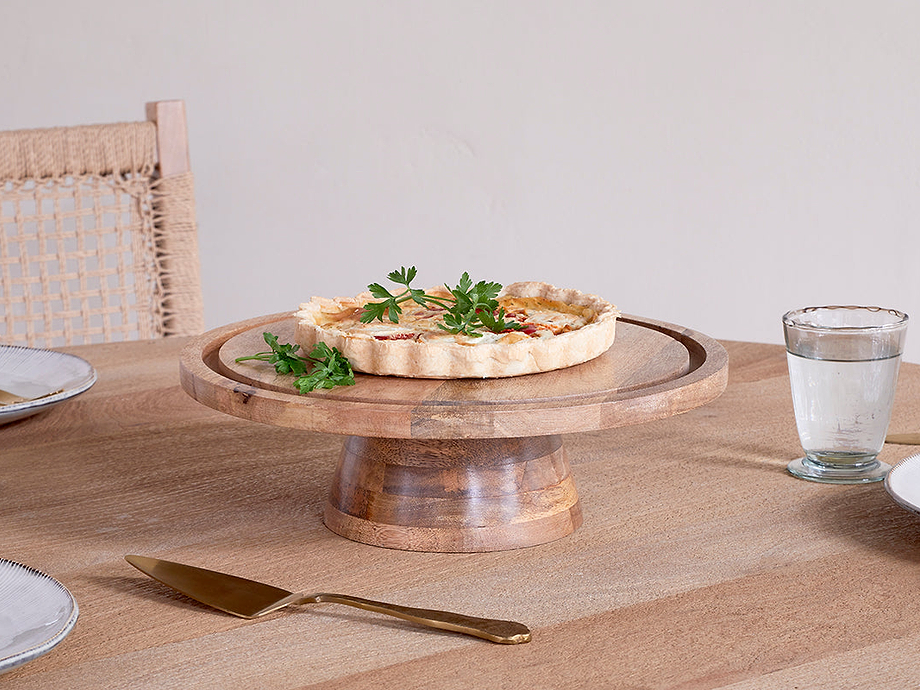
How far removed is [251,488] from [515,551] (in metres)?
0.26

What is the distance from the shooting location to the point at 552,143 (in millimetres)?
3113

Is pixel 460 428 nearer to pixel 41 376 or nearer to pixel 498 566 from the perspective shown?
pixel 498 566

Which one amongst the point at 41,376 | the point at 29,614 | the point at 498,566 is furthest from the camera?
the point at 41,376

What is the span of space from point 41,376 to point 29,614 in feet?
2.00

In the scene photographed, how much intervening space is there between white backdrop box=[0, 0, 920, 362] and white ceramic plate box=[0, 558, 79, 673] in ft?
7.69

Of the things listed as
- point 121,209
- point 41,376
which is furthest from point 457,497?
point 121,209

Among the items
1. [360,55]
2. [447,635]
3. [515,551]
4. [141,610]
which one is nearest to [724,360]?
[515,551]

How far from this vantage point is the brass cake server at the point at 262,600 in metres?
0.67

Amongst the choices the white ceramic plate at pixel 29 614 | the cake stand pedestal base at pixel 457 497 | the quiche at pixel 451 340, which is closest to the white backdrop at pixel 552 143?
the quiche at pixel 451 340

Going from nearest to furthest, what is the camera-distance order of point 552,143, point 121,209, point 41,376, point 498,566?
point 498,566
point 41,376
point 121,209
point 552,143

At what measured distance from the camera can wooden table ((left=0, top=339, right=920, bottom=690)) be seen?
64 cm

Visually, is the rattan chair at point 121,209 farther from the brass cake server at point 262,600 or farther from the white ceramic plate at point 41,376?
the brass cake server at point 262,600

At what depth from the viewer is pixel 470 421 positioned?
0.73 meters

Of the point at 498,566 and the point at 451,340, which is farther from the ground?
the point at 451,340
